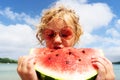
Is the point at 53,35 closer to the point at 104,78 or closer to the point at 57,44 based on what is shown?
the point at 57,44

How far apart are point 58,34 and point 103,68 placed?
0.75 m

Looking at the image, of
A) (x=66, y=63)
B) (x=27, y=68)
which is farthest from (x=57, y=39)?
(x=27, y=68)

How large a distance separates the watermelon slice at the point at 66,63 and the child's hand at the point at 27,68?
9cm

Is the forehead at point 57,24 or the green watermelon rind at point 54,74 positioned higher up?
the forehead at point 57,24

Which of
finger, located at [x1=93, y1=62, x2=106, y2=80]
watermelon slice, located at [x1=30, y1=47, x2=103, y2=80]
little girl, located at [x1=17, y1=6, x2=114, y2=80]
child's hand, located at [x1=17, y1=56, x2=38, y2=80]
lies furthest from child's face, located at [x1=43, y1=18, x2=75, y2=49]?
finger, located at [x1=93, y1=62, x2=106, y2=80]

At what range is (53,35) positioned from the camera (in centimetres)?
381

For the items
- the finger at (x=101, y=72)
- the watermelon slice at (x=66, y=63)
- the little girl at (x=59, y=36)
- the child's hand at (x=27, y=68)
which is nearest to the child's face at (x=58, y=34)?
the little girl at (x=59, y=36)

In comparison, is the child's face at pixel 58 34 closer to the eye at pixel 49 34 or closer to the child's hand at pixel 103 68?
the eye at pixel 49 34

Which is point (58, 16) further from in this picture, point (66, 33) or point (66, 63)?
point (66, 63)

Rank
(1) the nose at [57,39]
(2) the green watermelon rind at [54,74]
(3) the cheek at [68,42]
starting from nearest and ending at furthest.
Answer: (2) the green watermelon rind at [54,74] → (1) the nose at [57,39] → (3) the cheek at [68,42]

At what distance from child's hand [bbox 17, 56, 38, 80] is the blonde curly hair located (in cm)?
77

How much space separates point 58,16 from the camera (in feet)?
13.5

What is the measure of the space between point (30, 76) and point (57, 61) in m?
0.38

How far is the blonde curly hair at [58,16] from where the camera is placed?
411cm
